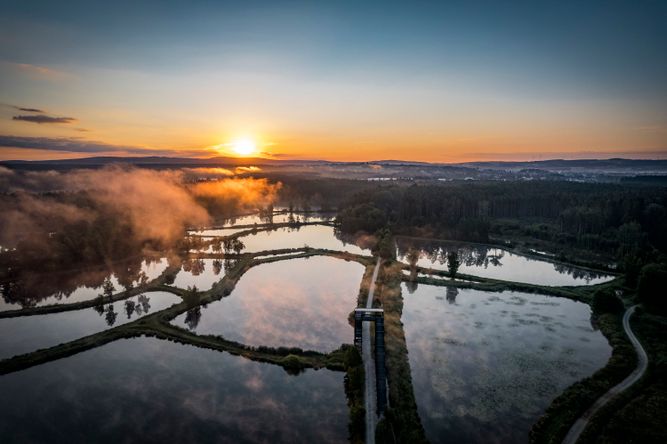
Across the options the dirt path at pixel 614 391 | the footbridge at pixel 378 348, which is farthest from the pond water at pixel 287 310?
the dirt path at pixel 614 391

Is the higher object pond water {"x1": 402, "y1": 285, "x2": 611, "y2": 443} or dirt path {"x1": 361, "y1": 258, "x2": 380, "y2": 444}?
dirt path {"x1": 361, "y1": 258, "x2": 380, "y2": 444}

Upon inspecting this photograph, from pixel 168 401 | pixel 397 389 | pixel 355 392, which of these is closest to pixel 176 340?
pixel 168 401

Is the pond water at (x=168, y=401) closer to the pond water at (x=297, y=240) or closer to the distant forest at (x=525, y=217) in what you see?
the pond water at (x=297, y=240)

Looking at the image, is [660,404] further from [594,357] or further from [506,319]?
[506,319]

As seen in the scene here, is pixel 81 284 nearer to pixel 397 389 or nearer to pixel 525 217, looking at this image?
pixel 397 389

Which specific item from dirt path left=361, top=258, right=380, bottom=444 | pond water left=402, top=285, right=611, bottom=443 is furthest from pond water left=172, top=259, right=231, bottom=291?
pond water left=402, top=285, right=611, bottom=443

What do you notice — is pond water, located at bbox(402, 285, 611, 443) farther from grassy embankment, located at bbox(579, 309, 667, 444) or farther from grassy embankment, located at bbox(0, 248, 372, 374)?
grassy embankment, located at bbox(0, 248, 372, 374)
